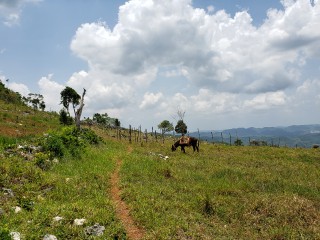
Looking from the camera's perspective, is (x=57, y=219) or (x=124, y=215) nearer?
(x=57, y=219)

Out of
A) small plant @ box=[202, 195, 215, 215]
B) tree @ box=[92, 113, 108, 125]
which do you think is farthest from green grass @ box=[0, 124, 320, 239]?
tree @ box=[92, 113, 108, 125]

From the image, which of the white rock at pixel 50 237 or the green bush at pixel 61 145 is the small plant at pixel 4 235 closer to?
the white rock at pixel 50 237

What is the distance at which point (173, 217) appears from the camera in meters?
13.2

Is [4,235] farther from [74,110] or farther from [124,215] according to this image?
[74,110]

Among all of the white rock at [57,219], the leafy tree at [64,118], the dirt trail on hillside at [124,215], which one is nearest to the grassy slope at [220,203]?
the dirt trail on hillside at [124,215]

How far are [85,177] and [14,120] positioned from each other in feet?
106

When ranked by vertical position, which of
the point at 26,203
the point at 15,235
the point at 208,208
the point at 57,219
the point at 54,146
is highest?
the point at 54,146

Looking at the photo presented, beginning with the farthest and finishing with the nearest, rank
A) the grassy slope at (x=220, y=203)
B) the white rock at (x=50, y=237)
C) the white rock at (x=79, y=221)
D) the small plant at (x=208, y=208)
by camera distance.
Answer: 1. the small plant at (x=208, y=208)
2. the grassy slope at (x=220, y=203)
3. the white rock at (x=79, y=221)
4. the white rock at (x=50, y=237)

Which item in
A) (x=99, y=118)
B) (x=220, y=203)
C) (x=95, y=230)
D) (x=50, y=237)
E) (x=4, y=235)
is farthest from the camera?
(x=99, y=118)

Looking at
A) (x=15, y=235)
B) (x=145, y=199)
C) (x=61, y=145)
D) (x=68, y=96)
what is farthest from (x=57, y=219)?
(x=68, y=96)

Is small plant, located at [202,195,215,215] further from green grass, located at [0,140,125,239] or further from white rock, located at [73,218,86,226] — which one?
white rock, located at [73,218,86,226]

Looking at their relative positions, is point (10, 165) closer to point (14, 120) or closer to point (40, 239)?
point (40, 239)

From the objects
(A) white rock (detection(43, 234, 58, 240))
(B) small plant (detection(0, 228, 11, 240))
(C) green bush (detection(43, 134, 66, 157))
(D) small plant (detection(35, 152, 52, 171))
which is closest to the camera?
(B) small plant (detection(0, 228, 11, 240))

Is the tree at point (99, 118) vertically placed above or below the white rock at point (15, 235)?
above
